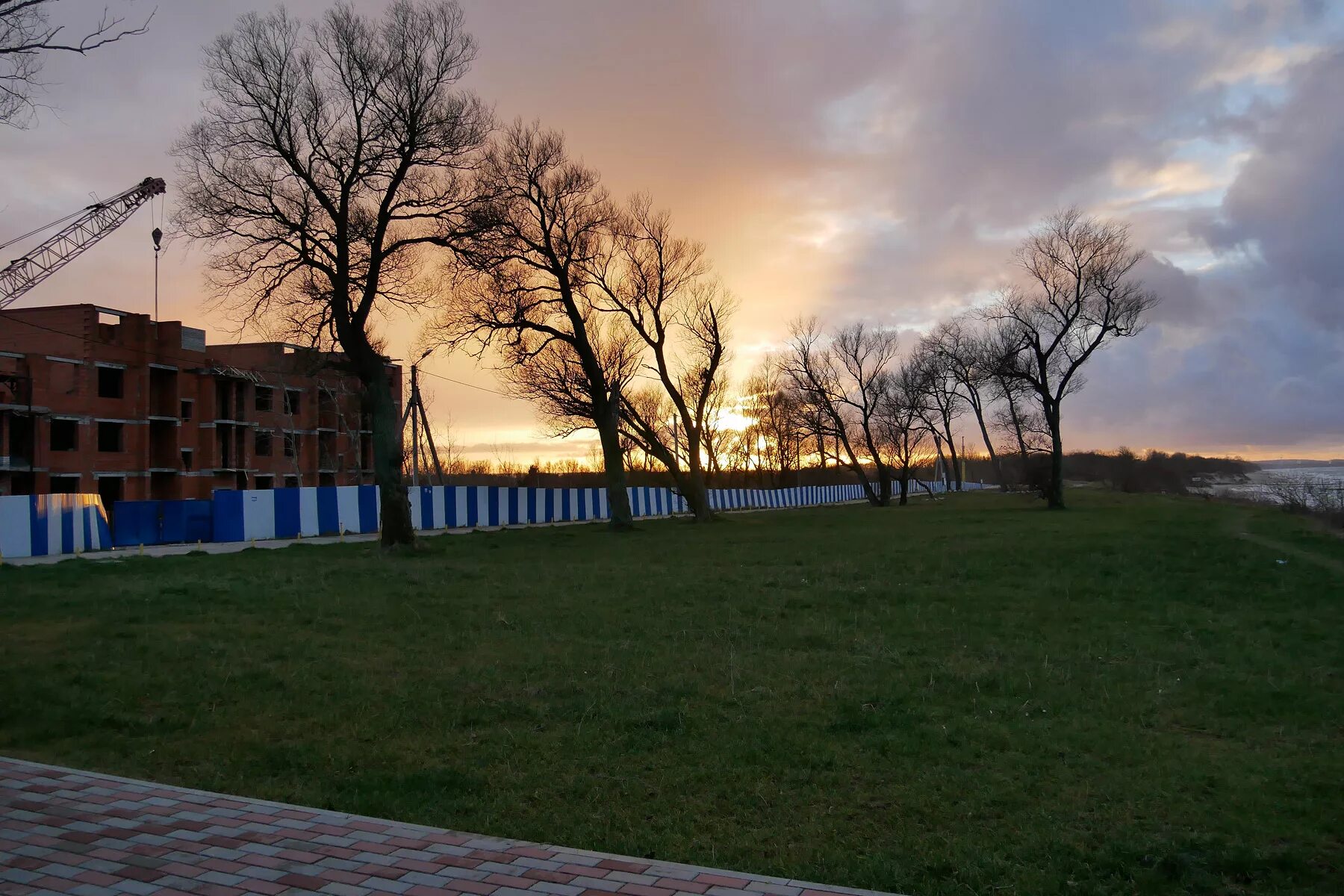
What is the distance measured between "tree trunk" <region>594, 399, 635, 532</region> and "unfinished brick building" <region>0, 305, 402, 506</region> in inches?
918

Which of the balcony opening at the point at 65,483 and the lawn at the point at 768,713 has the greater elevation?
the balcony opening at the point at 65,483

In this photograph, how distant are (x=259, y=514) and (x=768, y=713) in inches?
1002

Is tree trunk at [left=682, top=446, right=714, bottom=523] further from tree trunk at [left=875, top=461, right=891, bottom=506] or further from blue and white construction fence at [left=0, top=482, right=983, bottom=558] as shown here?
tree trunk at [left=875, top=461, right=891, bottom=506]

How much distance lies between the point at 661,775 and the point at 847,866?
63.3 inches

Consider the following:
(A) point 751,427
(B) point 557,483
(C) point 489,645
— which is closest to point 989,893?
(C) point 489,645

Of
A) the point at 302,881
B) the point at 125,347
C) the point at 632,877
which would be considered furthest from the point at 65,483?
the point at 632,877

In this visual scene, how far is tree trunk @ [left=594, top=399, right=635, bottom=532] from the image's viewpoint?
35062 mm

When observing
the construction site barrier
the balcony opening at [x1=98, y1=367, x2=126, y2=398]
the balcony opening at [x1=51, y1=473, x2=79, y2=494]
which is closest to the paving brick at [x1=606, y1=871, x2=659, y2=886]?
the construction site barrier

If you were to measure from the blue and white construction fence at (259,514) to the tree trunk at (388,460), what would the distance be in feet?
8.75

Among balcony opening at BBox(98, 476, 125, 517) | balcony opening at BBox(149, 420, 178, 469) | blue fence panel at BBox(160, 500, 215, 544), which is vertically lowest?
blue fence panel at BBox(160, 500, 215, 544)

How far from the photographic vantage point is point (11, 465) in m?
51.7

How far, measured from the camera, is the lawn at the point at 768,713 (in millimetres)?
4707

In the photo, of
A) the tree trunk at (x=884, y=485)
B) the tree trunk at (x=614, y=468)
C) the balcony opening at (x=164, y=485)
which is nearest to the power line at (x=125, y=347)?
the balcony opening at (x=164, y=485)

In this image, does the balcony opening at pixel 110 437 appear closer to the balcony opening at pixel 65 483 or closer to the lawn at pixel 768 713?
the balcony opening at pixel 65 483
